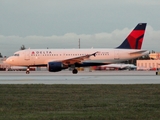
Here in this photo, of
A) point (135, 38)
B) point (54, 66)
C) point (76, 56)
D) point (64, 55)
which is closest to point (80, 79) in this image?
point (54, 66)

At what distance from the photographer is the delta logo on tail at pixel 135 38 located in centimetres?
5541

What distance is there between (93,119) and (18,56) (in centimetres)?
4288

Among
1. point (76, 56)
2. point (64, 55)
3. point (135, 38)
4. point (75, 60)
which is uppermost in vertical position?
point (135, 38)

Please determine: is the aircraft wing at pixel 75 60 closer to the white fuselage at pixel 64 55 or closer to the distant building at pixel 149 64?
the white fuselage at pixel 64 55

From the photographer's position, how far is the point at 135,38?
55375mm

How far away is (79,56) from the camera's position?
53344mm

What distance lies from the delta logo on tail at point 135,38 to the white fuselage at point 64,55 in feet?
4.11

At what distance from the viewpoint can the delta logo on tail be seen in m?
55.4

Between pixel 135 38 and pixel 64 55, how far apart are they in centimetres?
884

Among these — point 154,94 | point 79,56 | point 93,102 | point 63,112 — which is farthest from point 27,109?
point 79,56

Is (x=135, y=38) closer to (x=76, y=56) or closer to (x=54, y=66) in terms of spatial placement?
(x=76, y=56)

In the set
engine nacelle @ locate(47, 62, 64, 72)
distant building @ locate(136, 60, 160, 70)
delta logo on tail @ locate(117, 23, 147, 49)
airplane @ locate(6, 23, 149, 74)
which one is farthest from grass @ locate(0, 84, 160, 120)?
distant building @ locate(136, 60, 160, 70)

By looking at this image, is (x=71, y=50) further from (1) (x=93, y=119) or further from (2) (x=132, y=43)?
(1) (x=93, y=119)

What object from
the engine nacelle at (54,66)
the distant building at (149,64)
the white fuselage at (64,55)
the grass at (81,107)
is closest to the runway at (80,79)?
the engine nacelle at (54,66)
